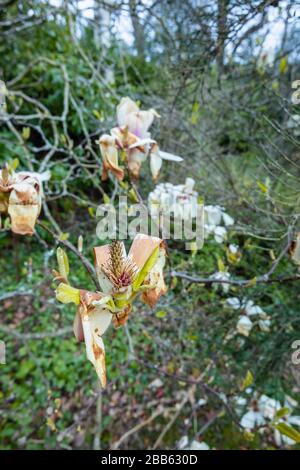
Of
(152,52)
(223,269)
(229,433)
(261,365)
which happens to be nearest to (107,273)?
(223,269)

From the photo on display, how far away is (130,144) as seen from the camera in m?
0.61

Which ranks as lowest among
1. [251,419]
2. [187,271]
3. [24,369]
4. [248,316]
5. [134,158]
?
[24,369]

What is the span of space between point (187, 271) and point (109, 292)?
836 millimetres

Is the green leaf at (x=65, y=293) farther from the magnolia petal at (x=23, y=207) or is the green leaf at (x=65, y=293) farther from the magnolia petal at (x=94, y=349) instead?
the magnolia petal at (x=23, y=207)

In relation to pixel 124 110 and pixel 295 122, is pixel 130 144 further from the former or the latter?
pixel 295 122

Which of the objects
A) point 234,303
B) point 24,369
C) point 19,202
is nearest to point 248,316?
point 234,303

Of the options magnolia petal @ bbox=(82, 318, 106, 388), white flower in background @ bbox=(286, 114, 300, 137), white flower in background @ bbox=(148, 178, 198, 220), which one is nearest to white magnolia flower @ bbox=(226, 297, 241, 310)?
white flower in background @ bbox=(148, 178, 198, 220)

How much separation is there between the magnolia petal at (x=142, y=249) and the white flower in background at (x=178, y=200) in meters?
0.43

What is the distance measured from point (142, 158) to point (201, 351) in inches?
39.5

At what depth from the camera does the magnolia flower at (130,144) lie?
0.59 meters

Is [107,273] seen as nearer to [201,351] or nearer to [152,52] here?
[201,351]

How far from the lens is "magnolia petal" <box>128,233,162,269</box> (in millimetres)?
390

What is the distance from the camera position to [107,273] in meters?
0.38

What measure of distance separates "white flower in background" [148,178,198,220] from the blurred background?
0.14 metres
